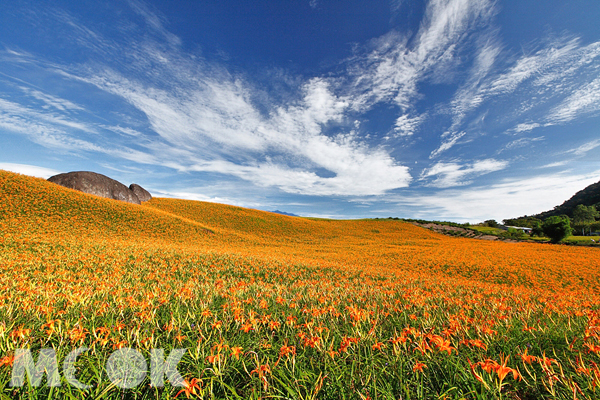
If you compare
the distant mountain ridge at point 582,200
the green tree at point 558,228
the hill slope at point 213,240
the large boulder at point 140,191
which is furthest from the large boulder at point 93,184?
the distant mountain ridge at point 582,200

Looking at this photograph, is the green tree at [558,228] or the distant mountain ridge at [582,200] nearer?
the green tree at [558,228]

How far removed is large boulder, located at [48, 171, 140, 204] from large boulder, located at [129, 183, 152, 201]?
209 inches

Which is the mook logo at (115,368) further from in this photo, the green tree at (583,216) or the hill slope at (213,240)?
the green tree at (583,216)

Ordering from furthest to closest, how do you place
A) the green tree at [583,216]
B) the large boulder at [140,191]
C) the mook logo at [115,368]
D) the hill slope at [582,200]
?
the hill slope at [582,200] → the green tree at [583,216] → the large boulder at [140,191] → the mook logo at [115,368]

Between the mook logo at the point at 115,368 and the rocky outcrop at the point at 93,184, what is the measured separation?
45.6m

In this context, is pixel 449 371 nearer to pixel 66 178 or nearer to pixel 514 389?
pixel 514 389

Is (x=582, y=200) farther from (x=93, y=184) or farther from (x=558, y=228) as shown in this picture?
(x=93, y=184)

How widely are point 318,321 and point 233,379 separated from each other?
139 cm

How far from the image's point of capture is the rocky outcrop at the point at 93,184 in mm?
34312

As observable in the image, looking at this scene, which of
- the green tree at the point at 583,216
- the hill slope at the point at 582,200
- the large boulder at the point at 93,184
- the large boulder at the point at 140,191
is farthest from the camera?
the hill slope at the point at 582,200

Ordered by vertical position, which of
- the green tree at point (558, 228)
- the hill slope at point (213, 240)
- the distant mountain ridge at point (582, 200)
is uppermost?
the distant mountain ridge at point (582, 200)

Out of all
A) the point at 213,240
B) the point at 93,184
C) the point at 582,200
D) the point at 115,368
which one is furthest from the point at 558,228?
the point at 582,200

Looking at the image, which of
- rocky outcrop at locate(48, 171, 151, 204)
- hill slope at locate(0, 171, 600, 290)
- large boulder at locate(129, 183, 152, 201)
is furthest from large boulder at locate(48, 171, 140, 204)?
hill slope at locate(0, 171, 600, 290)

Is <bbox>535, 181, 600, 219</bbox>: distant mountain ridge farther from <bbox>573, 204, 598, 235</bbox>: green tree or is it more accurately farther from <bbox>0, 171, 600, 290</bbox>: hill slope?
<bbox>0, 171, 600, 290</bbox>: hill slope
